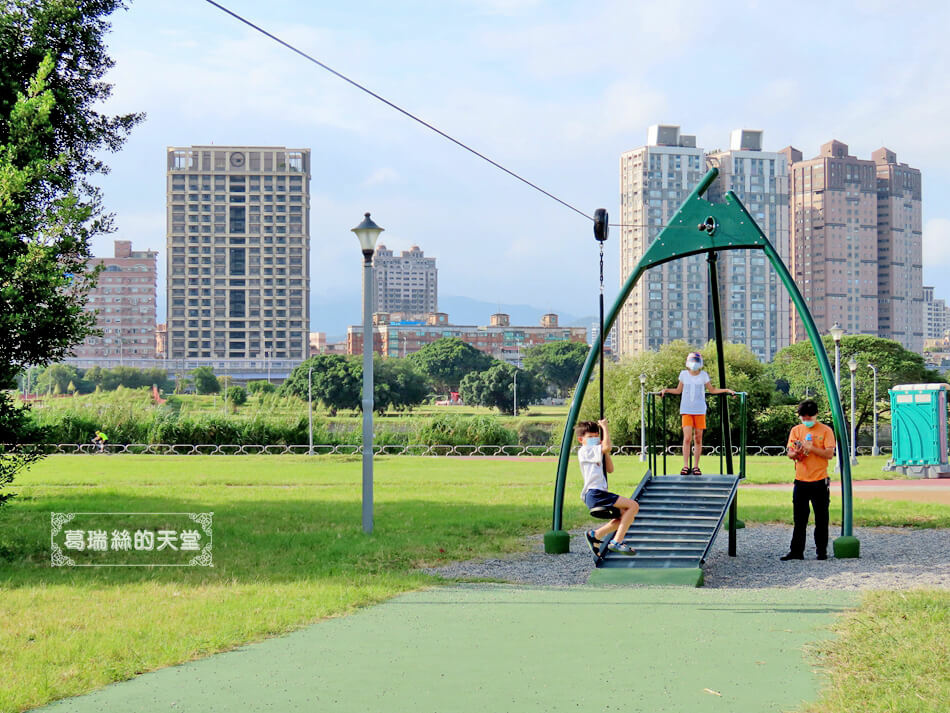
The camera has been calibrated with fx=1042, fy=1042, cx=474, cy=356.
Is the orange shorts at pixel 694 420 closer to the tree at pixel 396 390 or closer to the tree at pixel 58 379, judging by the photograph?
the tree at pixel 396 390

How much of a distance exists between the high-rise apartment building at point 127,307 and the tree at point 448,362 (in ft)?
218

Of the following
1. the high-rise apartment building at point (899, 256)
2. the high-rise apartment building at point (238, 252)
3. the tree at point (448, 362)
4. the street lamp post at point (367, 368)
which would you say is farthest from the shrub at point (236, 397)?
the high-rise apartment building at point (899, 256)

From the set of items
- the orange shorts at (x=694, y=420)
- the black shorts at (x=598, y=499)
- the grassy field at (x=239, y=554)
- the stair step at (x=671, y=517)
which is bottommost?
the grassy field at (x=239, y=554)

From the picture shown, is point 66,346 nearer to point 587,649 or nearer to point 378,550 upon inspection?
point 378,550

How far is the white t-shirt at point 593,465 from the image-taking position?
1119 cm

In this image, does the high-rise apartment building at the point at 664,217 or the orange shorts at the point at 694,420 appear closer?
the orange shorts at the point at 694,420

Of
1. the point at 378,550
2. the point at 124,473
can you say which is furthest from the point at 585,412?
the point at 378,550

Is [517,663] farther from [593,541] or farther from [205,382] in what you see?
[205,382]

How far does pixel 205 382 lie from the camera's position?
132 meters

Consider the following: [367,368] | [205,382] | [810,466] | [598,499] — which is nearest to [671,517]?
[810,466]

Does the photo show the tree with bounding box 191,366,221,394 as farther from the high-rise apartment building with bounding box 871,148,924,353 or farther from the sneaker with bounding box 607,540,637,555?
the sneaker with bounding box 607,540,637,555

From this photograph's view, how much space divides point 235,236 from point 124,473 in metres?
128

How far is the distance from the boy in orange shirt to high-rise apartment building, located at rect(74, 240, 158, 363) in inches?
6580

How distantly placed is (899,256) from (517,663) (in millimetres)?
165305
